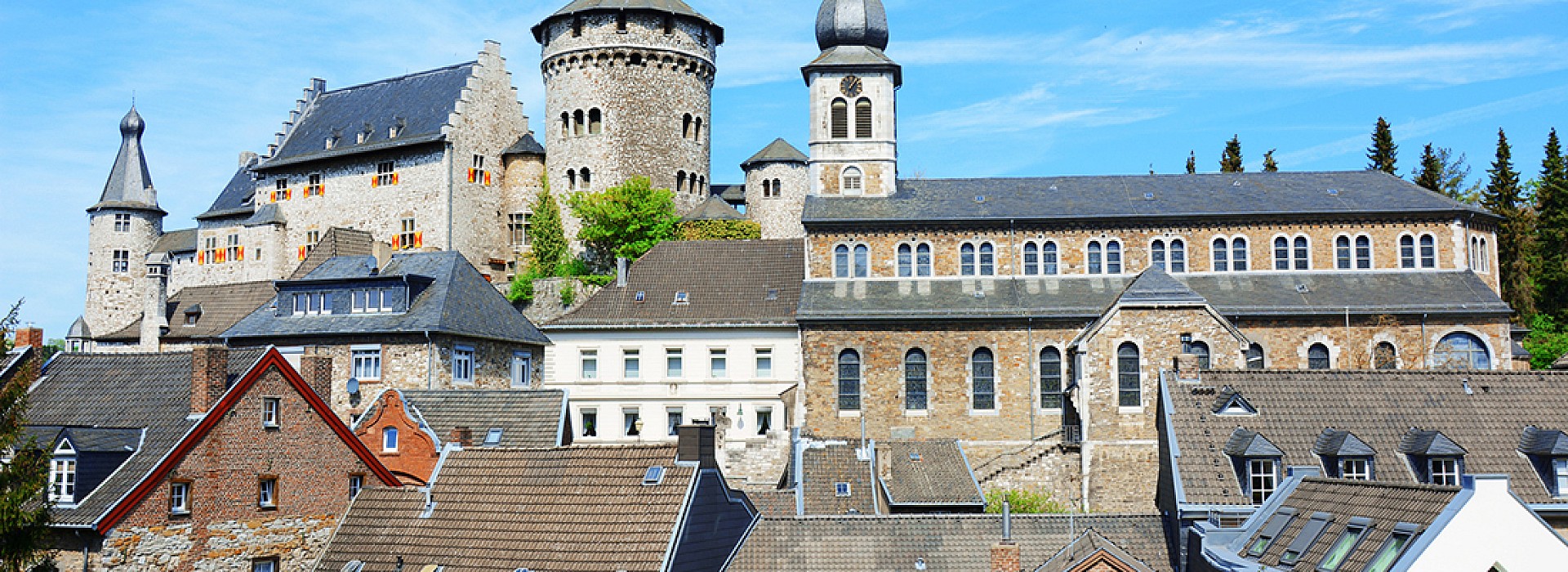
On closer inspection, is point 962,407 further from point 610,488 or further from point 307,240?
point 307,240

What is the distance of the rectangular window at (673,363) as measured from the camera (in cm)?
4894

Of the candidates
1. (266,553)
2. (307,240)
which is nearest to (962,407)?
(266,553)

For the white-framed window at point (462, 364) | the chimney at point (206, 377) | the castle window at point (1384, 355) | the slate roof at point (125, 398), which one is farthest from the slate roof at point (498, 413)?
the castle window at point (1384, 355)

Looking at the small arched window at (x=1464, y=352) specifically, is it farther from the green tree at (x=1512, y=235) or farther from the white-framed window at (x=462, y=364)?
the white-framed window at (x=462, y=364)

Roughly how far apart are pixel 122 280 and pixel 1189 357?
71330 mm

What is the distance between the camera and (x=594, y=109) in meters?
66.8

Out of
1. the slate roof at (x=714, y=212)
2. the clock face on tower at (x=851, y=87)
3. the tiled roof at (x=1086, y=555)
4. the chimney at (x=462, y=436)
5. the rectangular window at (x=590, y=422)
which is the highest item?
the clock face on tower at (x=851, y=87)

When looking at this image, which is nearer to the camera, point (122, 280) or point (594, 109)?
point (594, 109)

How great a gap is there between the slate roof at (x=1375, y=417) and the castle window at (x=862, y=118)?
23.5m

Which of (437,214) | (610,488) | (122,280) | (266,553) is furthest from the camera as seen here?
(122,280)

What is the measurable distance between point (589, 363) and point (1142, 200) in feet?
66.5

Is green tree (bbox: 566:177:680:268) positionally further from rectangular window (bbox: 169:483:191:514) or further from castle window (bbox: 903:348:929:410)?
rectangular window (bbox: 169:483:191:514)

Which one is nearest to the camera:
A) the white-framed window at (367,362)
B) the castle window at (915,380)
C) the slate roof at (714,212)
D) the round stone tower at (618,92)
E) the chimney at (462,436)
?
the chimney at (462,436)

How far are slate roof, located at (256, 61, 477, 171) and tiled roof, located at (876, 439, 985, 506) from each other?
3516 cm
